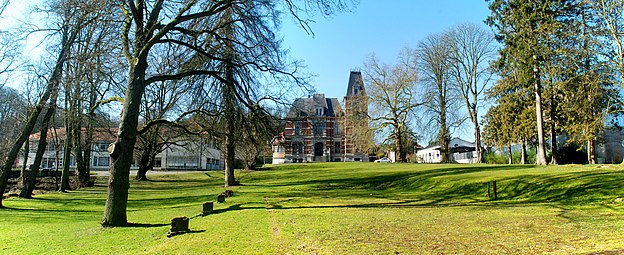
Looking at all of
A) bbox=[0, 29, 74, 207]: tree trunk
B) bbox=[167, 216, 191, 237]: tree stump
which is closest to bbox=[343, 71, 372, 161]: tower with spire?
bbox=[0, 29, 74, 207]: tree trunk

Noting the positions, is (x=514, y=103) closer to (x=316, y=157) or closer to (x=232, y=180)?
(x=232, y=180)

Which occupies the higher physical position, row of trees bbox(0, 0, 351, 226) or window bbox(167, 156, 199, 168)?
row of trees bbox(0, 0, 351, 226)

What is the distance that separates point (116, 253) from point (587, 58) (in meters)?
21.9

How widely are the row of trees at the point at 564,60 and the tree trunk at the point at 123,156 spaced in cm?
1960

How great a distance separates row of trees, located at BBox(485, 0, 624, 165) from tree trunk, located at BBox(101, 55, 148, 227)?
19.6 m

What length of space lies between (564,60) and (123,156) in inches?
826

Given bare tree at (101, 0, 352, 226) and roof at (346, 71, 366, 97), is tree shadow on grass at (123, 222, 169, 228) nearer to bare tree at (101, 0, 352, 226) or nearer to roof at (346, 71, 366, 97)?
bare tree at (101, 0, 352, 226)

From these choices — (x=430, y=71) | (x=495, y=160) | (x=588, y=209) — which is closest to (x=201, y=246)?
(x=588, y=209)

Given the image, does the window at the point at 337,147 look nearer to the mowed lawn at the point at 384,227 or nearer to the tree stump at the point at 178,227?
the mowed lawn at the point at 384,227

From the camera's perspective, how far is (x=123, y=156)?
11375 millimetres

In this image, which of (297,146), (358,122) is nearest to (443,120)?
(358,122)

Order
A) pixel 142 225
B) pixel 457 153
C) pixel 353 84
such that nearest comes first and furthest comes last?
1. pixel 142 225
2. pixel 457 153
3. pixel 353 84

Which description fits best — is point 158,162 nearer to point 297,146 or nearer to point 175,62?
point 297,146

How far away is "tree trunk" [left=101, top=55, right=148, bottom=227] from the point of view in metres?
11.1
